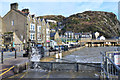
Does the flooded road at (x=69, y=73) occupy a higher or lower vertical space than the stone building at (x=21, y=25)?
lower

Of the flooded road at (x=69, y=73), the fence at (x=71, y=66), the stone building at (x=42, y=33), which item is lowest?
the flooded road at (x=69, y=73)

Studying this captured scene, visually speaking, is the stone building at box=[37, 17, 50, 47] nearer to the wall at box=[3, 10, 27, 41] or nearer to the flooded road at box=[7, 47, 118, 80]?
the wall at box=[3, 10, 27, 41]

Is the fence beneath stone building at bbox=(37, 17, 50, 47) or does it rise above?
beneath

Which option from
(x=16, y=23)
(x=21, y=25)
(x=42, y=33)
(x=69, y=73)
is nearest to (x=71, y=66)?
(x=69, y=73)

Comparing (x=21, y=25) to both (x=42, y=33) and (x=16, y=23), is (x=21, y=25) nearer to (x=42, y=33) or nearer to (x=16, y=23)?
(x=16, y=23)

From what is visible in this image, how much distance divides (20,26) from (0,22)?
20.2 ft

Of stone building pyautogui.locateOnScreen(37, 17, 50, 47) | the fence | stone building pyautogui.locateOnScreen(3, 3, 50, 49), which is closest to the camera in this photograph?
the fence

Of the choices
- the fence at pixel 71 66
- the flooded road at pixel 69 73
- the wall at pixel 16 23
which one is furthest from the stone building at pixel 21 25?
the fence at pixel 71 66

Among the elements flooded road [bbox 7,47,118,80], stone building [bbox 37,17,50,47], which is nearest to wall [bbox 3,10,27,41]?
stone building [bbox 37,17,50,47]

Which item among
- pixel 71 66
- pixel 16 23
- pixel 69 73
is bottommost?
pixel 69 73

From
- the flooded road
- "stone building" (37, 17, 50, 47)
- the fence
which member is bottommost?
the flooded road

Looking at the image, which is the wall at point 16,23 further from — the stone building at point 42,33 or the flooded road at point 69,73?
the flooded road at point 69,73

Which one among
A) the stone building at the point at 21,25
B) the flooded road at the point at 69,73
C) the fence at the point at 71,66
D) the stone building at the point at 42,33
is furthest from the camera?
the stone building at the point at 42,33

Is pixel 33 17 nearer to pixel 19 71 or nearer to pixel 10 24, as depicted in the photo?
pixel 10 24
